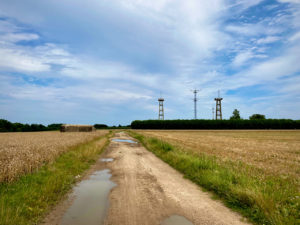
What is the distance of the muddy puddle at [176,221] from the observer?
16.3ft

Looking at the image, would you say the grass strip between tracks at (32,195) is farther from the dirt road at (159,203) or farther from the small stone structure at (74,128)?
the small stone structure at (74,128)

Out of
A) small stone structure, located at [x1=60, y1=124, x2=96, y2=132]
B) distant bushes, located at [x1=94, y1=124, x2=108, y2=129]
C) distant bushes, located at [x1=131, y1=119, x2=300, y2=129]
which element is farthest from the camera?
distant bushes, located at [x1=94, y1=124, x2=108, y2=129]

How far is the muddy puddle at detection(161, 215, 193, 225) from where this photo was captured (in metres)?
4.96

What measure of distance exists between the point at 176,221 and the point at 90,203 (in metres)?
2.95

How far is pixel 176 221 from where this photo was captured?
16.6ft

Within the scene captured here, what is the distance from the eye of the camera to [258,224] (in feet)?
16.3

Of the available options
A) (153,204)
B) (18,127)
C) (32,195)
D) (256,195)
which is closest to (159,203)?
(153,204)

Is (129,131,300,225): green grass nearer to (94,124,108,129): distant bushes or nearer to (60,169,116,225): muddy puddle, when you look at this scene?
(60,169,116,225): muddy puddle

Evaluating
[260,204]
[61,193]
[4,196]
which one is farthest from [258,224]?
[4,196]

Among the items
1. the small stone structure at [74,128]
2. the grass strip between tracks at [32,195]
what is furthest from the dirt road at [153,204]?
the small stone structure at [74,128]

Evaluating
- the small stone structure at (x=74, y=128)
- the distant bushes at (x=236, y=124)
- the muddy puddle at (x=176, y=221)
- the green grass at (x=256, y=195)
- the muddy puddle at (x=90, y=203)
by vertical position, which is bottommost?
the muddy puddle at (x=90, y=203)

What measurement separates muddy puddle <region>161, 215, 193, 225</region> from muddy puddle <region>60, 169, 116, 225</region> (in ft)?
5.61

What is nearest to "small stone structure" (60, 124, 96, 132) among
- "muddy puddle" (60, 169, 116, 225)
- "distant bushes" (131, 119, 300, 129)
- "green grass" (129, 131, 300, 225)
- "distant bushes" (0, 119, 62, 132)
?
"distant bushes" (0, 119, 62, 132)

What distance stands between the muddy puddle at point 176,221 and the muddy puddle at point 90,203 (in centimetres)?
171
